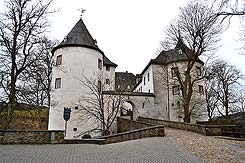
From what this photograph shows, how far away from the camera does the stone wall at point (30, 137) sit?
16.4m

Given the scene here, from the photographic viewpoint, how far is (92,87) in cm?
3447

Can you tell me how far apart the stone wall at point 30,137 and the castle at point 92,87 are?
12.9 meters

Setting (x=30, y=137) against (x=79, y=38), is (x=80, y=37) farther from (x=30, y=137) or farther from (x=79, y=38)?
(x=30, y=137)

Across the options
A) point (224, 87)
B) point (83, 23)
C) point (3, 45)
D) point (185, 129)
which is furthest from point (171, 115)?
point (3, 45)

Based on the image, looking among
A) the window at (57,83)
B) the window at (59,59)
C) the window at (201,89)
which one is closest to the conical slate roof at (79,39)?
the window at (59,59)

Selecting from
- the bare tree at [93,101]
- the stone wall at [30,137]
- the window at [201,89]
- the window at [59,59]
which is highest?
the window at [59,59]

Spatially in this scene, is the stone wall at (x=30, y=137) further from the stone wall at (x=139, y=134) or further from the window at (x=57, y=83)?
the window at (x=57, y=83)

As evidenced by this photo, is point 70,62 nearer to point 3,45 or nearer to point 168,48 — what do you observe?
point 168,48

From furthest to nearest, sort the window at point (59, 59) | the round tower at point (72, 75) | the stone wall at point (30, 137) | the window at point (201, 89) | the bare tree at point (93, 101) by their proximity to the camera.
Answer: the window at point (201, 89)
the window at point (59, 59)
the round tower at point (72, 75)
the bare tree at point (93, 101)
the stone wall at point (30, 137)

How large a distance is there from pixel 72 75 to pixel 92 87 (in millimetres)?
3087

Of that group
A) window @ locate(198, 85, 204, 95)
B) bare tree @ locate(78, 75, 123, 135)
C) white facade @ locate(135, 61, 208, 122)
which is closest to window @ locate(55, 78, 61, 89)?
bare tree @ locate(78, 75, 123, 135)

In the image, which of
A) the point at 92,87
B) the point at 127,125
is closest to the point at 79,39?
the point at 92,87

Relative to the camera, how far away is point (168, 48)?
3219 cm

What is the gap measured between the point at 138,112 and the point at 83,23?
15.4 metres
